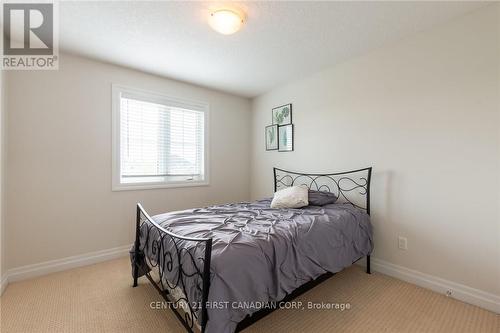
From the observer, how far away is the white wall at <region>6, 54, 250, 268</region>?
2.36 m

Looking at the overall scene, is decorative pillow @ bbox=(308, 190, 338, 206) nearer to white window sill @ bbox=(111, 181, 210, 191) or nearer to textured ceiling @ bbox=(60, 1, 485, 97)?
textured ceiling @ bbox=(60, 1, 485, 97)

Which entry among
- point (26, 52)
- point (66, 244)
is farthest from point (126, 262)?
point (26, 52)

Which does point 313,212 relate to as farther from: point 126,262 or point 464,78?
point 126,262

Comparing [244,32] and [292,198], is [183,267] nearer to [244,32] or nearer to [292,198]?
[292,198]

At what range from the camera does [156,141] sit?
3.26 meters

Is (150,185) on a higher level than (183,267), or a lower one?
higher

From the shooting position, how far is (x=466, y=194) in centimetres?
196

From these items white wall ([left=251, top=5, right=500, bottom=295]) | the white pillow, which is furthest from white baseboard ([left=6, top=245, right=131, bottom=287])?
white wall ([left=251, top=5, right=500, bottom=295])

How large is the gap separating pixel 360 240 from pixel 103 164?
3.06 meters

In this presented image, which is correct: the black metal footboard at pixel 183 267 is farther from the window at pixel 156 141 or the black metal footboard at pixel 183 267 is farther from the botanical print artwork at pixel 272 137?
the botanical print artwork at pixel 272 137

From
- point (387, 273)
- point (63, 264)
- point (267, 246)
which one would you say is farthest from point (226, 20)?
point (63, 264)

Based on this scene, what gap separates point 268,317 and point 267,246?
71 cm

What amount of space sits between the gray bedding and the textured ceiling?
5.73 feet

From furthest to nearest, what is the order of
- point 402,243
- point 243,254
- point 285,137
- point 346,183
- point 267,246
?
point 285,137
point 346,183
point 402,243
point 267,246
point 243,254
